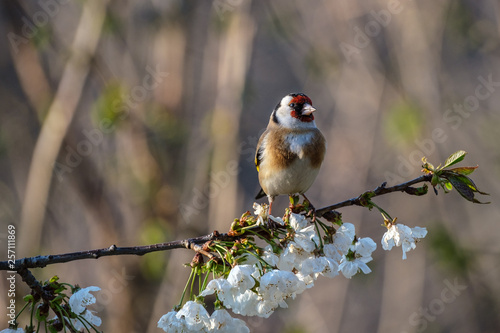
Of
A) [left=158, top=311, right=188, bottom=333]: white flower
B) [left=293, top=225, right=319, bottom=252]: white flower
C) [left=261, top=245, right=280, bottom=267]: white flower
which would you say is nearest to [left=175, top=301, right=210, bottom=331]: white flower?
[left=158, top=311, right=188, bottom=333]: white flower

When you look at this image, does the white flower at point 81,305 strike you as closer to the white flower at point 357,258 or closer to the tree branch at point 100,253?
the tree branch at point 100,253

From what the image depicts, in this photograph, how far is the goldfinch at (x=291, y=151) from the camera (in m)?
3.36

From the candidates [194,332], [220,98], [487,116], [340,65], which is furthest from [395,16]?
[194,332]

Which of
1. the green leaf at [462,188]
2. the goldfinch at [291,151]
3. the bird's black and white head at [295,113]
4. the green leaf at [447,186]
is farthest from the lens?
the bird's black and white head at [295,113]

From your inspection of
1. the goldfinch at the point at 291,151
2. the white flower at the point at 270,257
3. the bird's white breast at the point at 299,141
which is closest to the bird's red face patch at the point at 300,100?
the goldfinch at the point at 291,151

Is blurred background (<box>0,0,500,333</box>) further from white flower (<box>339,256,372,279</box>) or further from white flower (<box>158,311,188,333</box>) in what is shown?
white flower (<box>158,311,188,333</box>)

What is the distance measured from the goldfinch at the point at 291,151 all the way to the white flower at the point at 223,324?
1629mm

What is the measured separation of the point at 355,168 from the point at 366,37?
1.59m

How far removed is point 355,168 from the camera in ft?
23.1

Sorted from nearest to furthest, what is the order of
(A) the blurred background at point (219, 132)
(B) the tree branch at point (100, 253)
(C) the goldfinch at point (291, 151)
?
1. (B) the tree branch at point (100, 253)
2. (C) the goldfinch at point (291, 151)
3. (A) the blurred background at point (219, 132)

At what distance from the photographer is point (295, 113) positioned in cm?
359

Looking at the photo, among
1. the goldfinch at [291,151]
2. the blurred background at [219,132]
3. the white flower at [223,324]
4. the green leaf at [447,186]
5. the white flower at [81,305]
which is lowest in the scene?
the white flower at [223,324]

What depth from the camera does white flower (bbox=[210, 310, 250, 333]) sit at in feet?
5.87

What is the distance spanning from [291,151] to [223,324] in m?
1.74
